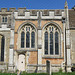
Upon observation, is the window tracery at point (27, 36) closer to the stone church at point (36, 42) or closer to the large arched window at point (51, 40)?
the stone church at point (36, 42)

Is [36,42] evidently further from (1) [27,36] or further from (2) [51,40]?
(2) [51,40]

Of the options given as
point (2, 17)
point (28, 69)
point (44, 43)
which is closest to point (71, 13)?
point (44, 43)

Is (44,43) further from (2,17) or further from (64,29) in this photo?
(2,17)

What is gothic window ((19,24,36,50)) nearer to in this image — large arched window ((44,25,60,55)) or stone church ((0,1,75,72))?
stone church ((0,1,75,72))

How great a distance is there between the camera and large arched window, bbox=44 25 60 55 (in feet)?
63.6

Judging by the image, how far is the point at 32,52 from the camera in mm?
19094

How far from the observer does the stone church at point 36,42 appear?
1881cm

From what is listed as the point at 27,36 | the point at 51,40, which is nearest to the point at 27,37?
the point at 27,36

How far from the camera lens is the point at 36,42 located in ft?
63.6

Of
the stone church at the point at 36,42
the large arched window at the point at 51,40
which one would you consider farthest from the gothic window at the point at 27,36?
the large arched window at the point at 51,40

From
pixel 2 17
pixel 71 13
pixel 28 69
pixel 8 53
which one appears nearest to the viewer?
pixel 28 69

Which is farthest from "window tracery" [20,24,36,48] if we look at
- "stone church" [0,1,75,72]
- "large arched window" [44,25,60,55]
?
"large arched window" [44,25,60,55]

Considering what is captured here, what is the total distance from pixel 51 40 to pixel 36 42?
2.01 m

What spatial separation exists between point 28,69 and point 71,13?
12.0 metres
